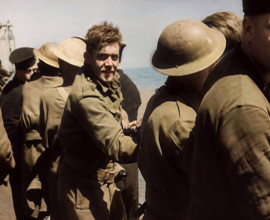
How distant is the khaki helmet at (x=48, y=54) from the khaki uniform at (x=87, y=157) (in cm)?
185

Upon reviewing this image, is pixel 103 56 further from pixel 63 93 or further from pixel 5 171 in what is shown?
pixel 5 171

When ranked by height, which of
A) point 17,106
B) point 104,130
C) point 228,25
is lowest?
point 17,106

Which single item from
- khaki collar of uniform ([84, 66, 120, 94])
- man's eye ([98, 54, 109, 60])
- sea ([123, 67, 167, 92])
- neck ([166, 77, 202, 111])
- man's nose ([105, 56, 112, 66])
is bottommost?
sea ([123, 67, 167, 92])

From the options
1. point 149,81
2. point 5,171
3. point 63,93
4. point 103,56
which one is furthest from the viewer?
point 149,81

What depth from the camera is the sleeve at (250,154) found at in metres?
2.05

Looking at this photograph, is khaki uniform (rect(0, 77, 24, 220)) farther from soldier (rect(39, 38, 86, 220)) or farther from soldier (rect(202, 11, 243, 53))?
soldier (rect(202, 11, 243, 53))

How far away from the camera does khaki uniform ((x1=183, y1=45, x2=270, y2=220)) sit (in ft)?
6.73

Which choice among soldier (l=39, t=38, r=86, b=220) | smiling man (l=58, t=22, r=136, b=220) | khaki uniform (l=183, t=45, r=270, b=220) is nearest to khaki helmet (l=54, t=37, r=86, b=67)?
soldier (l=39, t=38, r=86, b=220)

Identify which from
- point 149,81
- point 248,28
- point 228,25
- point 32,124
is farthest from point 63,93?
point 149,81

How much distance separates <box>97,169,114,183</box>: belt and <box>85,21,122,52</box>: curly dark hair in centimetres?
85

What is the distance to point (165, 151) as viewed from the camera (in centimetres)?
303

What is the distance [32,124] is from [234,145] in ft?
13.5

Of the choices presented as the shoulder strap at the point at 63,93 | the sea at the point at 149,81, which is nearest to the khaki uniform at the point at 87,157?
the shoulder strap at the point at 63,93

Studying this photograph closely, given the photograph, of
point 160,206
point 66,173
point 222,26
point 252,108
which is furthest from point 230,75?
point 66,173
